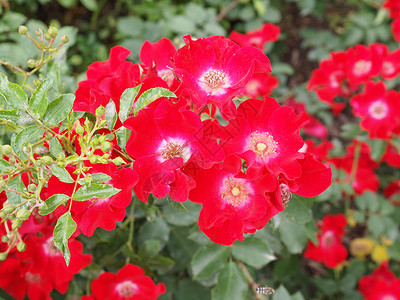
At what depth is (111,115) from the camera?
0.92 meters

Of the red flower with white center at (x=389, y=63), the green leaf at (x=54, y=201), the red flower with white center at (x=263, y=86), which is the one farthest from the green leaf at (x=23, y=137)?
the red flower with white center at (x=389, y=63)

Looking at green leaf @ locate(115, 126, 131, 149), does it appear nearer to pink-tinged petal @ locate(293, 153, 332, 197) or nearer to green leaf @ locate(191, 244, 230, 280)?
pink-tinged petal @ locate(293, 153, 332, 197)

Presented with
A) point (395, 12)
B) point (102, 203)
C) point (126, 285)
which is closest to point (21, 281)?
point (126, 285)

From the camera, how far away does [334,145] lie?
8.18 feet

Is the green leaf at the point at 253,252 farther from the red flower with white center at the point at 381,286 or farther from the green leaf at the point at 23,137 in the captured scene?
the red flower with white center at the point at 381,286

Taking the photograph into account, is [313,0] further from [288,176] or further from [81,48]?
[288,176]

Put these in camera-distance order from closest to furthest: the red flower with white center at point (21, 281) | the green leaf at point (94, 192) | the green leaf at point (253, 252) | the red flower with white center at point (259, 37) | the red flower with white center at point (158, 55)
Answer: the green leaf at point (94, 192)
the red flower with white center at point (158, 55)
the red flower with white center at point (21, 281)
the green leaf at point (253, 252)
the red flower with white center at point (259, 37)

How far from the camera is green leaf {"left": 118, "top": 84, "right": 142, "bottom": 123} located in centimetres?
91

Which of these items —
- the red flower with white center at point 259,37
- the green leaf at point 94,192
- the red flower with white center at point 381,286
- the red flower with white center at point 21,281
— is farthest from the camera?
the red flower with white center at point 259,37

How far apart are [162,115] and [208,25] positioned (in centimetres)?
150

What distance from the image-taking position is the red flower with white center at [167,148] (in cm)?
87

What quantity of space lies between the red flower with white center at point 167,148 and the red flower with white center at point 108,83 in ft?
0.48

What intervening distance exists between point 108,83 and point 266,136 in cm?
44

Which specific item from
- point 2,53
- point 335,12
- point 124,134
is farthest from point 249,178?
point 335,12
